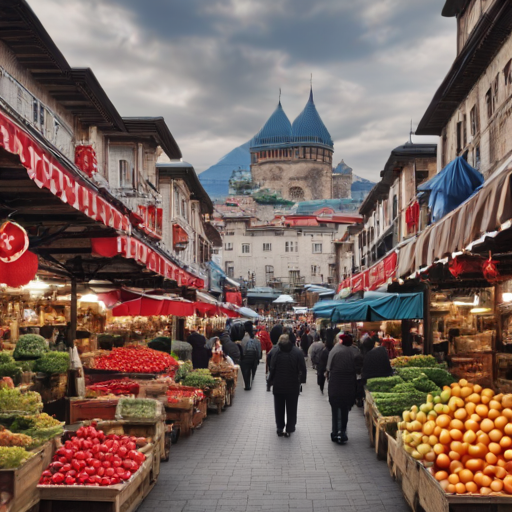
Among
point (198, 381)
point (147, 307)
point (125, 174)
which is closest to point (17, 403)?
point (198, 381)

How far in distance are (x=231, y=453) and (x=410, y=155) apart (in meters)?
19.8

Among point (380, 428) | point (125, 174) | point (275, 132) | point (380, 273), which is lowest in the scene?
point (380, 428)

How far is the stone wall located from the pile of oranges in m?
116

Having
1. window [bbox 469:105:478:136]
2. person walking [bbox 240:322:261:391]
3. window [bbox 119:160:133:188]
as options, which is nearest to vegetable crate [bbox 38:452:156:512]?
person walking [bbox 240:322:261:391]

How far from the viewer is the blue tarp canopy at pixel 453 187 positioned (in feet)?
38.3

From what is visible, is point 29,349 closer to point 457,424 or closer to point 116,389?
point 116,389

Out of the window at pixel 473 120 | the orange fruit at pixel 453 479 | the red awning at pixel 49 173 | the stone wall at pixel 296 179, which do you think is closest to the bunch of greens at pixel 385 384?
the orange fruit at pixel 453 479

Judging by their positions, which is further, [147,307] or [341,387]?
[147,307]

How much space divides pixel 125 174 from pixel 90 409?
664 inches

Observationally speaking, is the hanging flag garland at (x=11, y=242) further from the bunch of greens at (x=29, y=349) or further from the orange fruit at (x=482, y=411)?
the bunch of greens at (x=29, y=349)

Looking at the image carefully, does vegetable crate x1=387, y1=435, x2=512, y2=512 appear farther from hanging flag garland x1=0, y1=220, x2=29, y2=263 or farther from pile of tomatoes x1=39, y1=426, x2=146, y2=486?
hanging flag garland x1=0, y1=220, x2=29, y2=263

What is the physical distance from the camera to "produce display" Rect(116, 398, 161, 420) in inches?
333

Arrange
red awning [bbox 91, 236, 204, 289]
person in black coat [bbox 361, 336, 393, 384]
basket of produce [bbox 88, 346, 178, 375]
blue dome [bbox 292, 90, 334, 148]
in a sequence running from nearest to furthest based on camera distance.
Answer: red awning [bbox 91, 236, 204, 289]
person in black coat [bbox 361, 336, 393, 384]
basket of produce [bbox 88, 346, 178, 375]
blue dome [bbox 292, 90, 334, 148]

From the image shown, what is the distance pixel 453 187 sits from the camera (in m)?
11.7
